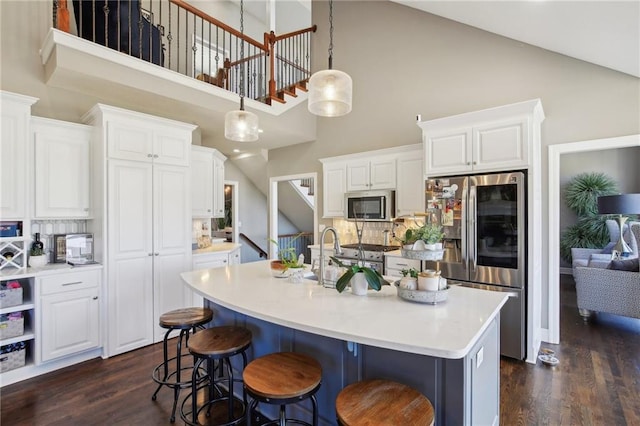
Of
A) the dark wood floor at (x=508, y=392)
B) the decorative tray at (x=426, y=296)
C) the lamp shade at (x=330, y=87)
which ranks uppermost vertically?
the lamp shade at (x=330, y=87)

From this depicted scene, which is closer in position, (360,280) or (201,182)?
(360,280)

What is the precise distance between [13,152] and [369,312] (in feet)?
11.2

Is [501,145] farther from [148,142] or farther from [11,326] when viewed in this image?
[11,326]

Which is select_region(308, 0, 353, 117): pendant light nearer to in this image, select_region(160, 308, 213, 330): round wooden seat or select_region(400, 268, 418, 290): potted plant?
select_region(400, 268, 418, 290): potted plant

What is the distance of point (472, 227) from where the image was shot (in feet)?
10.7

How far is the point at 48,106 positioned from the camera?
3.38 meters

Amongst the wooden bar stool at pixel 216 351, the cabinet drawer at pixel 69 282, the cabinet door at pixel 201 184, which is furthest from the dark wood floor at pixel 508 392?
the cabinet door at pixel 201 184

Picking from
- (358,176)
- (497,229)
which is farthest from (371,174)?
(497,229)

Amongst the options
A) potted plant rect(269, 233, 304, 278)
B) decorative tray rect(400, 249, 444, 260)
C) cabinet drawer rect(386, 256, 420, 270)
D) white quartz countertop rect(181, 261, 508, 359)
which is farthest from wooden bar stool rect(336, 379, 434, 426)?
cabinet drawer rect(386, 256, 420, 270)

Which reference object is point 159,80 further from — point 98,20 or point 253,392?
point 253,392

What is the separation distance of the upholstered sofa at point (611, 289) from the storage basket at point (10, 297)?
6.07 meters

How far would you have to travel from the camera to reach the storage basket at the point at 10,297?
106 inches

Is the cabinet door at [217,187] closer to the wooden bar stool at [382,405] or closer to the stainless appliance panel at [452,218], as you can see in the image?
the stainless appliance panel at [452,218]

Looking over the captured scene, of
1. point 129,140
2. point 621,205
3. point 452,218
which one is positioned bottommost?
point 452,218
